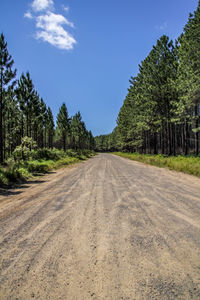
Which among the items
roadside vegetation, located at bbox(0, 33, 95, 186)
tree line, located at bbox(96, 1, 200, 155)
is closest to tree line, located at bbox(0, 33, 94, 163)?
roadside vegetation, located at bbox(0, 33, 95, 186)

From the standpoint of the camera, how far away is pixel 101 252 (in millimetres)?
2250

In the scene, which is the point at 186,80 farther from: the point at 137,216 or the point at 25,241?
the point at 25,241

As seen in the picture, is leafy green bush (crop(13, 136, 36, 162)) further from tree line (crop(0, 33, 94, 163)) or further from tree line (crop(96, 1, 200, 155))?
tree line (crop(96, 1, 200, 155))

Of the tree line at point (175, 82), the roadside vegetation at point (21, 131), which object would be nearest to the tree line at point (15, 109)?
the roadside vegetation at point (21, 131)

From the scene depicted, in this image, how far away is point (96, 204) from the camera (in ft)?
14.5

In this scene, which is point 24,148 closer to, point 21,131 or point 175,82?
point 175,82

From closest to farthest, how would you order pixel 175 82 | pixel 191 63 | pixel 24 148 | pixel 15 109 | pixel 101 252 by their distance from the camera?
pixel 101 252 → pixel 24 148 → pixel 191 63 → pixel 175 82 → pixel 15 109

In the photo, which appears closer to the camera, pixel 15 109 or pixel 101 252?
pixel 101 252

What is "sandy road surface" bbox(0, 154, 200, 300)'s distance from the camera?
1.63 m

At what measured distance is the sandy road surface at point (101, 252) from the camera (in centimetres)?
163

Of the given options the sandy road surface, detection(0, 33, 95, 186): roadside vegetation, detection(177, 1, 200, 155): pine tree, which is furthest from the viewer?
detection(177, 1, 200, 155): pine tree

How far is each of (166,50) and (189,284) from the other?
Result: 2486cm

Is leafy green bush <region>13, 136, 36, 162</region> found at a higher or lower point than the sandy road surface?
higher

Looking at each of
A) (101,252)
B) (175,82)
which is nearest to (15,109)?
(175,82)
